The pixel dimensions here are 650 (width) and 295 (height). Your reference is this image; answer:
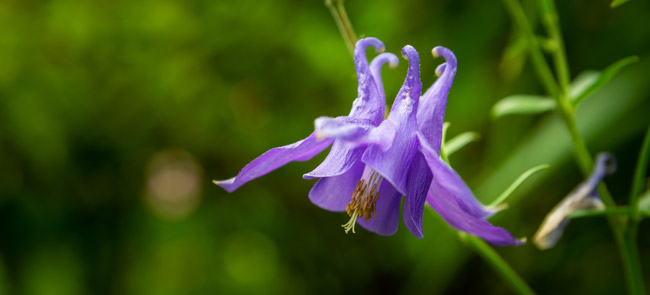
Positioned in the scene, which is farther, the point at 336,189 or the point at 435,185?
the point at 336,189

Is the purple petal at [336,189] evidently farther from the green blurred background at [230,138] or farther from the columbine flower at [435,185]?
the green blurred background at [230,138]

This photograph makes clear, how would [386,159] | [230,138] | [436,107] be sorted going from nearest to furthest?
1. [386,159]
2. [436,107]
3. [230,138]

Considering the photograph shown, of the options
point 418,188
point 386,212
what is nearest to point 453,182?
point 418,188

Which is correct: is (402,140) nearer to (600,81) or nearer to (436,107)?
(436,107)

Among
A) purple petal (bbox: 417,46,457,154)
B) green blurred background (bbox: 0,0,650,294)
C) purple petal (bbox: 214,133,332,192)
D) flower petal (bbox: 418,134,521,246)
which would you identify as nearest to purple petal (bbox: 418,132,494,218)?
flower petal (bbox: 418,134,521,246)

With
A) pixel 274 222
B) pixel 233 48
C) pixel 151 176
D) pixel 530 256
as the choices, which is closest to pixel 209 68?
pixel 233 48

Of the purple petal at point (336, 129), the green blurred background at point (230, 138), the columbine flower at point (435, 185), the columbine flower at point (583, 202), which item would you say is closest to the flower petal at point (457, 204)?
the columbine flower at point (435, 185)
